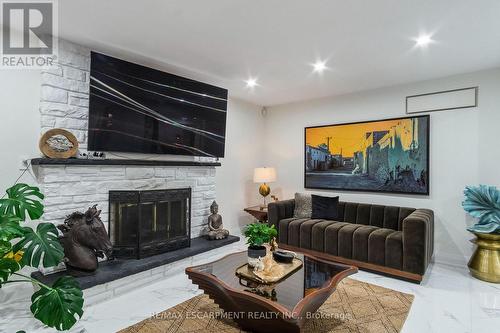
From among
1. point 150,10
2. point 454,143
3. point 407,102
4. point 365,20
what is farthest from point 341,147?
point 150,10

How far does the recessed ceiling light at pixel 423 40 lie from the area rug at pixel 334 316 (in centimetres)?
245

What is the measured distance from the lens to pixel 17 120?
8.32 feet

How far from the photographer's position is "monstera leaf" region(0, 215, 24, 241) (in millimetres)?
1621

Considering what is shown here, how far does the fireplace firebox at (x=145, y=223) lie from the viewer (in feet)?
9.87

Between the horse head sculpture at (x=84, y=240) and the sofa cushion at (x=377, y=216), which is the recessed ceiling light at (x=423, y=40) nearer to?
the sofa cushion at (x=377, y=216)

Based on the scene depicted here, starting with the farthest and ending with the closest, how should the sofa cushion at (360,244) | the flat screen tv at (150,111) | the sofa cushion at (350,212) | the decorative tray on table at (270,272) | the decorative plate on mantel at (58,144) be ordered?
the sofa cushion at (350,212), the sofa cushion at (360,244), the flat screen tv at (150,111), the decorative plate on mantel at (58,144), the decorative tray on table at (270,272)

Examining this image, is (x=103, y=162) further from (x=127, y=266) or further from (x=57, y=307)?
(x=57, y=307)

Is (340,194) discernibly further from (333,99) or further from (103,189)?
(103,189)

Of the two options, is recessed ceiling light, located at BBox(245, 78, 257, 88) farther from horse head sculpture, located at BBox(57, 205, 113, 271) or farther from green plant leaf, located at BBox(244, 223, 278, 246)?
horse head sculpture, located at BBox(57, 205, 113, 271)

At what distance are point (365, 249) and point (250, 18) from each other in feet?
9.20

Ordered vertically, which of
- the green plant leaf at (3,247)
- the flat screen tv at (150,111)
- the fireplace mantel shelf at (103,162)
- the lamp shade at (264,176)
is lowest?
the green plant leaf at (3,247)

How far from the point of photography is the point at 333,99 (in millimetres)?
4637

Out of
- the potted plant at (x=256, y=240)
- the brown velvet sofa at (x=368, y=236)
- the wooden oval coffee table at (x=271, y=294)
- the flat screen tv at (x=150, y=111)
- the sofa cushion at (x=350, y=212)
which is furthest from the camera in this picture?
the sofa cushion at (x=350, y=212)

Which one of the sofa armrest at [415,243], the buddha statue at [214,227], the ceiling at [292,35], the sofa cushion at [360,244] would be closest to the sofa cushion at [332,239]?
the sofa cushion at [360,244]
